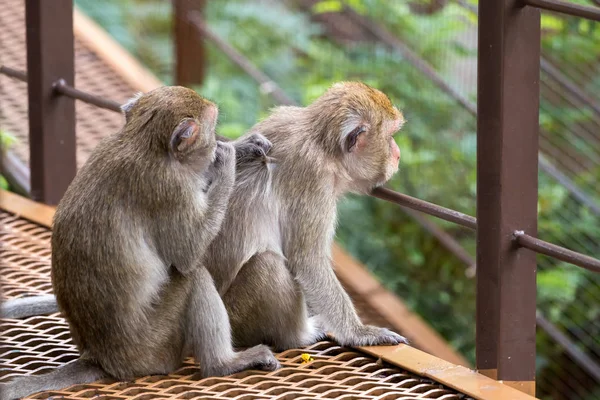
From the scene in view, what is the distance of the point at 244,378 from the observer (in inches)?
121

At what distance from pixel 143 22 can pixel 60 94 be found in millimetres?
5129

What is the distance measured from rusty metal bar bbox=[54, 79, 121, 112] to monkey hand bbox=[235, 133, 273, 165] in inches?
35.3

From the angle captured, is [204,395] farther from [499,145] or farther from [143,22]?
[143,22]

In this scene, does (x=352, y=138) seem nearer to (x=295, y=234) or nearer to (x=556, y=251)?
(x=295, y=234)

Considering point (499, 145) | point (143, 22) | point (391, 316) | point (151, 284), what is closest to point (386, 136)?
point (499, 145)

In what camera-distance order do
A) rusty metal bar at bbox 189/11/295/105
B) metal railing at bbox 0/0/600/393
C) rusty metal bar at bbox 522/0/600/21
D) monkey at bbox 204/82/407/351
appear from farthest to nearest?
1. rusty metal bar at bbox 189/11/295/105
2. monkey at bbox 204/82/407/351
3. metal railing at bbox 0/0/600/393
4. rusty metal bar at bbox 522/0/600/21

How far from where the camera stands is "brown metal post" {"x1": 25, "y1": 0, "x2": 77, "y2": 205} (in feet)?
14.9

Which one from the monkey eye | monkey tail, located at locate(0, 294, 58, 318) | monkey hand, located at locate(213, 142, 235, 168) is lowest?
monkey tail, located at locate(0, 294, 58, 318)

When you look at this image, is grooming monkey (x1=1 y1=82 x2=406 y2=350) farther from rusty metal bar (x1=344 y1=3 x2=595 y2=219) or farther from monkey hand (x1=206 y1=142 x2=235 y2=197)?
rusty metal bar (x1=344 y1=3 x2=595 y2=219)

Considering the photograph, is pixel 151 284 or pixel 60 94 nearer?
pixel 151 284

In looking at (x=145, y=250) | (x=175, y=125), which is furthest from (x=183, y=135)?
(x=145, y=250)

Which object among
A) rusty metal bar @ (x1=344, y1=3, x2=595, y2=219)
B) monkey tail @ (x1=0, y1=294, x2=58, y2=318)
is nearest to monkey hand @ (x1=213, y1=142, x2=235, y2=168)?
monkey tail @ (x1=0, y1=294, x2=58, y2=318)

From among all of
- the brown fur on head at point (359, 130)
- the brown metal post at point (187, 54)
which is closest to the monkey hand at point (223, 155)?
the brown fur on head at point (359, 130)

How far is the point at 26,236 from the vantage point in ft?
14.5
